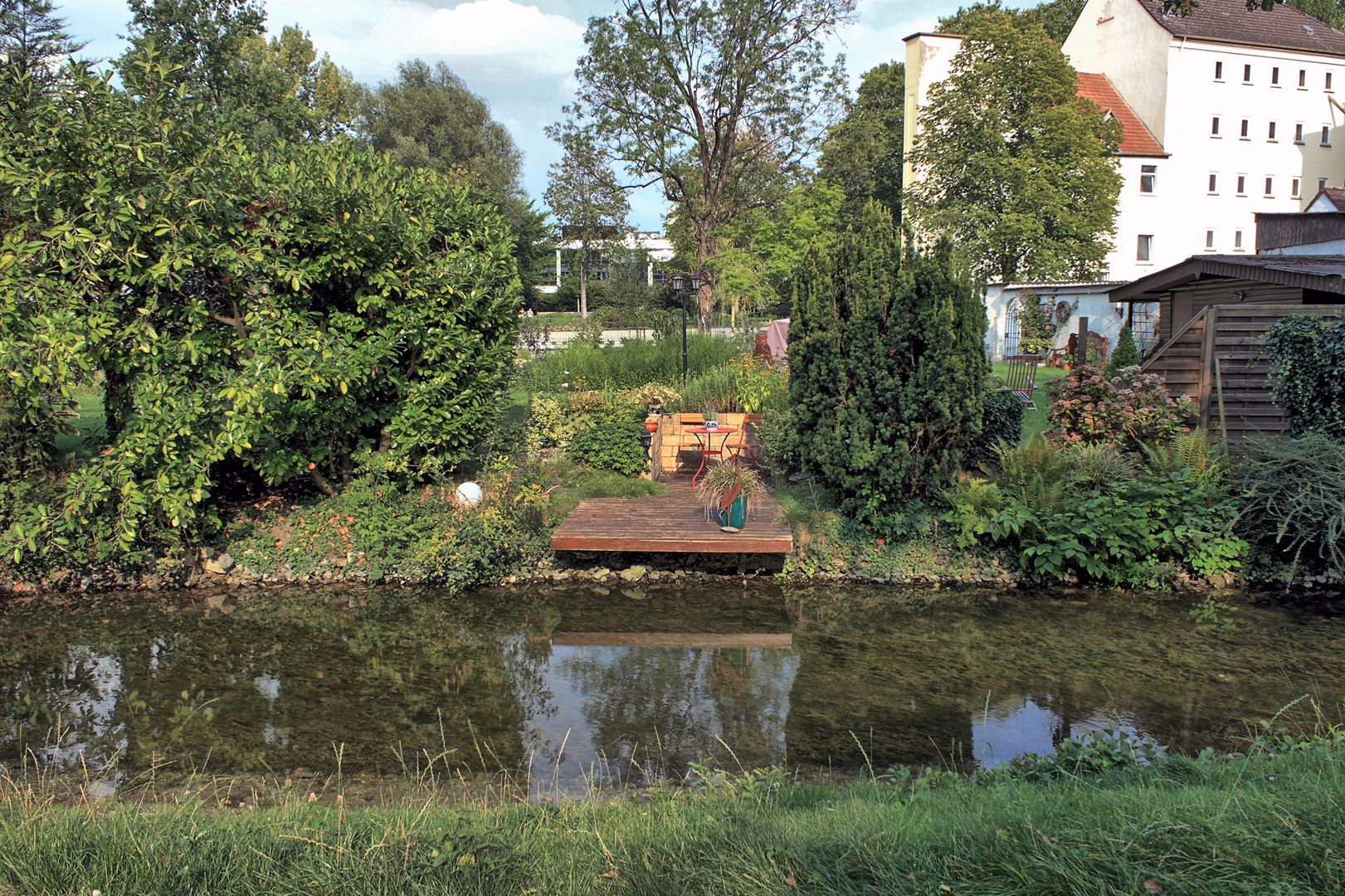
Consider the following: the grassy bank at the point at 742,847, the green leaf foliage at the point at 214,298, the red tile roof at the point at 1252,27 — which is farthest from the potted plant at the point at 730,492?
the red tile roof at the point at 1252,27

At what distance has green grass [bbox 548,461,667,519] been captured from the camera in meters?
9.78

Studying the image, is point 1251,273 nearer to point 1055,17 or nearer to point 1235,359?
point 1235,359

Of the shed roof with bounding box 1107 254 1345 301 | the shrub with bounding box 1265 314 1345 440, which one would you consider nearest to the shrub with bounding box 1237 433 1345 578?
the shrub with bounding box 1265 314 1345 440

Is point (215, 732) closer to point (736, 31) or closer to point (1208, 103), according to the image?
point (736, 31)

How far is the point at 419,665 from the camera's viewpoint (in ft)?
22.1

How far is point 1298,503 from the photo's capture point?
7.96 metres

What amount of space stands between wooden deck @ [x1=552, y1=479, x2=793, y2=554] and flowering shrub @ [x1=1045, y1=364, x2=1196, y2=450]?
3693mm

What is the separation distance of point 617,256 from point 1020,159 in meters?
14.8

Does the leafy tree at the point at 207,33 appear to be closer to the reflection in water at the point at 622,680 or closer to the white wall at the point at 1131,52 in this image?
the reflection in water at the point at 622,680

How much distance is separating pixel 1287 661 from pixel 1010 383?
10531 millimetres

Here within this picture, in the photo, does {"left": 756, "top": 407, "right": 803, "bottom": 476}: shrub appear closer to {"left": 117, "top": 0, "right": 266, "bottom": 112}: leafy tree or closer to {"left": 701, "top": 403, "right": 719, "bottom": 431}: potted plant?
{"left": 701, "top": 403, "right": 719, "bottom": 431}: potted plant

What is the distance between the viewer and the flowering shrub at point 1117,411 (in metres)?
9.53

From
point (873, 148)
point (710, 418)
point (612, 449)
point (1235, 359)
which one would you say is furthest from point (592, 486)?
point (873, 148)

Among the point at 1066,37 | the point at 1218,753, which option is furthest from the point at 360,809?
the point at 1066,37
